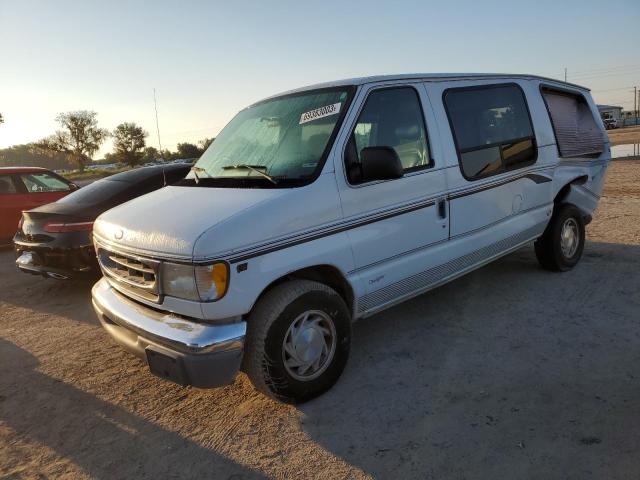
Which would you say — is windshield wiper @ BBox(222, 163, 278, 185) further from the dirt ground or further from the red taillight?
the red taillight

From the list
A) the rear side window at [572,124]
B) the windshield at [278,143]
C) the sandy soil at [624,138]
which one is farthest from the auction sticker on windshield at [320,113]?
the sandy soil at [624,138]

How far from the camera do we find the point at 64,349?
4266mm

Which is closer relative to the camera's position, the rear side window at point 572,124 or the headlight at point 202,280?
the headlight at point 202,280

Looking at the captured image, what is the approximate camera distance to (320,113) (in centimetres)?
344

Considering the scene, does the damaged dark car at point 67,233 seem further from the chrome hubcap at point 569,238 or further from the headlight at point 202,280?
the chrome hubcap at point 569,238

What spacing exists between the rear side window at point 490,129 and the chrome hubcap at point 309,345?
1852mm

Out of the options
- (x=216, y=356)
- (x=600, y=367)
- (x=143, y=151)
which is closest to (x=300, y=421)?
(x=216, y=356)

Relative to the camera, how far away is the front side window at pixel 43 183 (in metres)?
8.73

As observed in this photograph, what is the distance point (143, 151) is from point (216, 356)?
79848 millimetres

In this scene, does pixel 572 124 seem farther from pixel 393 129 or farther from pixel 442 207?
pixel 393 129

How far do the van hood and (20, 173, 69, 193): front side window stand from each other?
21.2 feet

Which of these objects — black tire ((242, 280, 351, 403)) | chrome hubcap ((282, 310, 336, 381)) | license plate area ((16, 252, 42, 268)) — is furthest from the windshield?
license plate area ((16, 252, 42, 268))

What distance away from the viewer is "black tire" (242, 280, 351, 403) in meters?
2.85

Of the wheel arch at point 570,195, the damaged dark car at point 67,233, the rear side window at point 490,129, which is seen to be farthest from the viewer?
the damaged dark car at point 67,233
